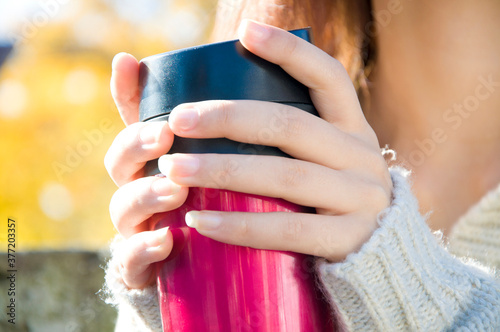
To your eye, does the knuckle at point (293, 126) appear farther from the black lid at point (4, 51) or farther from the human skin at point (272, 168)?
the black lid at point (4, 51)

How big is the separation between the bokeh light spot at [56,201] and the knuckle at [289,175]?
3.61m

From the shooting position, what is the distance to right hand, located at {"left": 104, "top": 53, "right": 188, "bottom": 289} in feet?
1.57

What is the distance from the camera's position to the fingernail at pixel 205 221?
0.46m

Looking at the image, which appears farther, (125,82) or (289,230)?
(125,82)

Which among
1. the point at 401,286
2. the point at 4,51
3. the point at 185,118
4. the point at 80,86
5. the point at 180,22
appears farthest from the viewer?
the point at 80,86

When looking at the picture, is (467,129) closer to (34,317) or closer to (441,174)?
(441,174)

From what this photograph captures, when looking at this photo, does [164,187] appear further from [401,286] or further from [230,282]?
[401,286]

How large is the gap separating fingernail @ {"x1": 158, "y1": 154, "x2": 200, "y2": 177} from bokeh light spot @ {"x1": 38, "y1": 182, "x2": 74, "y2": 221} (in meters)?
3.59

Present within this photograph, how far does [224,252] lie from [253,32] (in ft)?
0.74

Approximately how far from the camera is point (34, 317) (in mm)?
1523

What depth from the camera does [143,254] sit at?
1.69 ft

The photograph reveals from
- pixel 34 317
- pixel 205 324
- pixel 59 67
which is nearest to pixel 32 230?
pixel 59 67

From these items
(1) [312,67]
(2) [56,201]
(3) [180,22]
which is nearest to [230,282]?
(1) [312,67]

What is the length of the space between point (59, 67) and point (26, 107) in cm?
45
